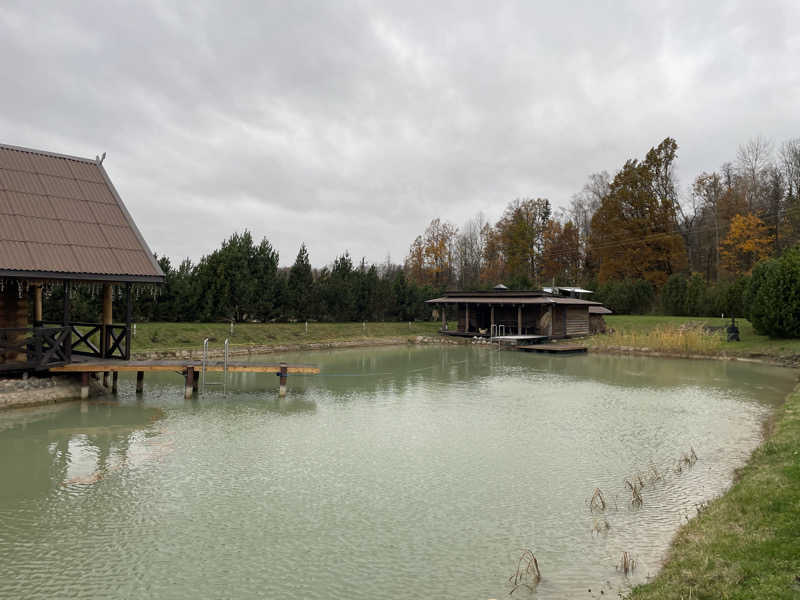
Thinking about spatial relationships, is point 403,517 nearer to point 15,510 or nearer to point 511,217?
point 15,510

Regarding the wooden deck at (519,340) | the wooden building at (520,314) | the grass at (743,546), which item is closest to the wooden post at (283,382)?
the grass at (743,546)

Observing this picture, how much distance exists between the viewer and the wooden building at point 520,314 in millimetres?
32719

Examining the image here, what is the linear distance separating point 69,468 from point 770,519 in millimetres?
9353

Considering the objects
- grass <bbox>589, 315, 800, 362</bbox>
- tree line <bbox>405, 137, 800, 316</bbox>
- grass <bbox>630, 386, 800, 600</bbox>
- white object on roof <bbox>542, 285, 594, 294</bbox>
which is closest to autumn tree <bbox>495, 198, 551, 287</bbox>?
tree line <bbox>405, 137, 800, 316</bbox>

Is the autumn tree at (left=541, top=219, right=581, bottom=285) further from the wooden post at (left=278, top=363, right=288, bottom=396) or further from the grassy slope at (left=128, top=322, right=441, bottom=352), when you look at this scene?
the wooden post at (left=278, top=363, right=288, bottom=396)

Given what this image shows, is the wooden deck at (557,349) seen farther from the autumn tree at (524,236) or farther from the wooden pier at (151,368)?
the autumn tree at (524,236)

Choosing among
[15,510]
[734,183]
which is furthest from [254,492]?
[734,183]

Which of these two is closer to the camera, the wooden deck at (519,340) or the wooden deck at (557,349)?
the wooden deck at (557,349)

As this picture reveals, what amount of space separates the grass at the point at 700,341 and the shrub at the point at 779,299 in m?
0.59

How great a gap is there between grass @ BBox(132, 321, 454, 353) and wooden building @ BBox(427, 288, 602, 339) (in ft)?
9.01

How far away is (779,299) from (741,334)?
3982 mm

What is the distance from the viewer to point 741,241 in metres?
36.8

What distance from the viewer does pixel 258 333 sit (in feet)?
93.4

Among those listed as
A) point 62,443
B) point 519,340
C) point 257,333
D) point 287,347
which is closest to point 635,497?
→ point 62,443
